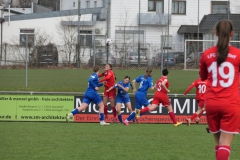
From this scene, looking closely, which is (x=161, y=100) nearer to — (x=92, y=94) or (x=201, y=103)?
(x=201, y=103)

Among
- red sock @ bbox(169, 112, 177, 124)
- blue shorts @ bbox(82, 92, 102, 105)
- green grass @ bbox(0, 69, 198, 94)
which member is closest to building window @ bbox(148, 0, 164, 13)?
green grass @ bbox(0, 69, 198, 94)

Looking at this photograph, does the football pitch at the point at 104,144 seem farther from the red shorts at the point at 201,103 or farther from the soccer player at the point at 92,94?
the red shorts at the point at 201,103

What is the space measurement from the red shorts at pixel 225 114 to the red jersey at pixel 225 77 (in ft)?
0.17

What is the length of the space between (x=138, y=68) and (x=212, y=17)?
23.7m

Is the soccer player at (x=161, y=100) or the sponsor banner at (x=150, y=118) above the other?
the soccer player at (x=161, y=100)

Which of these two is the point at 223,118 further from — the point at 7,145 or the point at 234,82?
the point at 7,145

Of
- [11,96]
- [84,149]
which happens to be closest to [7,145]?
[84,149]

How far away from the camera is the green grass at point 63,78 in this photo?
23125mm

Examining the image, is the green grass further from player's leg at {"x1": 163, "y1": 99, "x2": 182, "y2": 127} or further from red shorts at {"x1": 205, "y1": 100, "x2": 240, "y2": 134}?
red shorts at {"x1": 205, "y1": 100, "x2": 240, "y2": 134}

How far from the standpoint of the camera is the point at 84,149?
10.5 m

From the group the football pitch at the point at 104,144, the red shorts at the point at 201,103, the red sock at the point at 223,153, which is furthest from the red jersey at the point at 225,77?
the red shorts at the point at 201,103

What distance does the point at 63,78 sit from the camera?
2405cm

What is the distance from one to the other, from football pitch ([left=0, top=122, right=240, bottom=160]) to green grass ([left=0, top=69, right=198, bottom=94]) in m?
8.32

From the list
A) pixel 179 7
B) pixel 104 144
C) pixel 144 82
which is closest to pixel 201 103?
pixel 144 82
